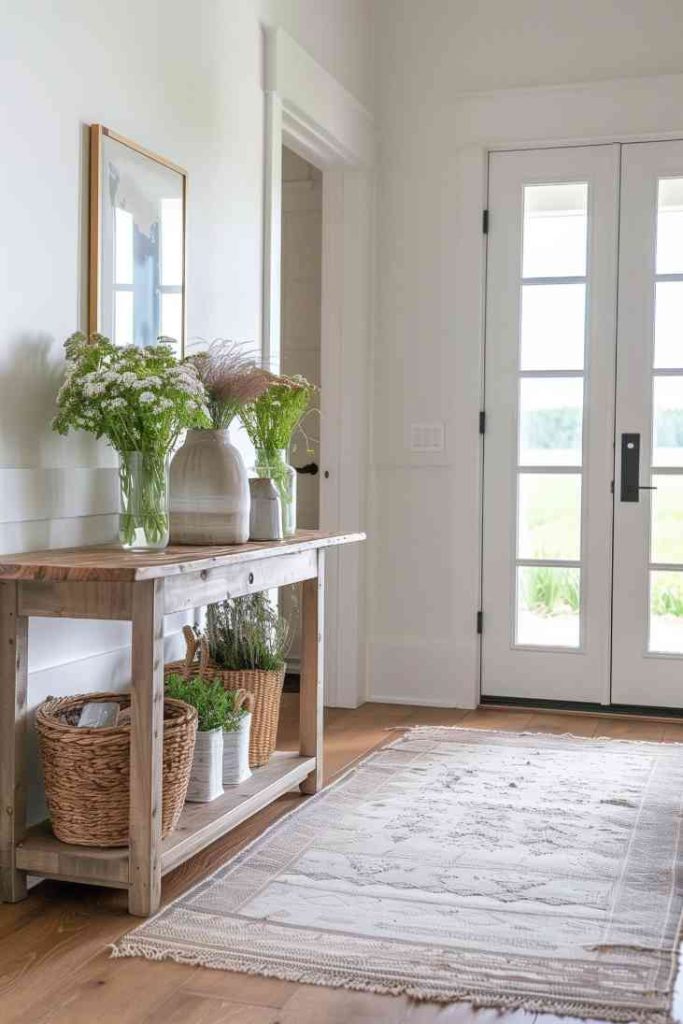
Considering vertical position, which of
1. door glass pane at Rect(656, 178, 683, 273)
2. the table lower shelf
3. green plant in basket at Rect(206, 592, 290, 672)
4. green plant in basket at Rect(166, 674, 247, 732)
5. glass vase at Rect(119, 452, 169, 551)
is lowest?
the table lower shelf

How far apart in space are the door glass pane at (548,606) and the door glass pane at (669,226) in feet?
4.07

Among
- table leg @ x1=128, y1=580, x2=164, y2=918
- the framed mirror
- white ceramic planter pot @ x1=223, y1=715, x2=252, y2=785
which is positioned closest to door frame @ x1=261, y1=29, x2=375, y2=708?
the framed mirror

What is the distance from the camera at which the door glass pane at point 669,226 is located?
4.54 metres

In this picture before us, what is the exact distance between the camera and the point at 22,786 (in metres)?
2.43

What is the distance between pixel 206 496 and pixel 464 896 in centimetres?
107

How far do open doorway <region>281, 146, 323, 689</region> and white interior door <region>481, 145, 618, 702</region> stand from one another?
90cm

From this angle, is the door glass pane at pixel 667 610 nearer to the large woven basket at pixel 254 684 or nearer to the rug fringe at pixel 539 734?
the rug fringe at pixel 539 734

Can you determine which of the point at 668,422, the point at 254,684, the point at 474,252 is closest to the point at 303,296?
the point at 474,252

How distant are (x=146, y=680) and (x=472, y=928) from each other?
32.1 inches

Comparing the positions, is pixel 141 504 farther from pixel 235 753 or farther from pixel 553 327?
pixel 553 327

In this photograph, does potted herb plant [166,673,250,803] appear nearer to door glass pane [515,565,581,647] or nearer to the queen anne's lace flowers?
the queen anne's lace flowers

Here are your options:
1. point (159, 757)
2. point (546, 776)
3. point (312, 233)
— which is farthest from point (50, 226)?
point (312, 233)

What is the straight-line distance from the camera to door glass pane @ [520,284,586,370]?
15.3 ft

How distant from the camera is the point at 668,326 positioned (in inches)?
180
